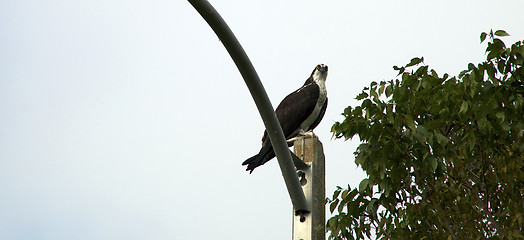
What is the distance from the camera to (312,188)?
19.7 feet

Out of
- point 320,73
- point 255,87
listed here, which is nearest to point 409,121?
point 255,87

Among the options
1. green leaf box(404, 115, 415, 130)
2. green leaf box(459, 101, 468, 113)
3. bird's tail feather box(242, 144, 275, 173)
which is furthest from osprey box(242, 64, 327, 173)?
green leaf box(459, 101, 468, 113)

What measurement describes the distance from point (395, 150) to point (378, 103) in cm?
55

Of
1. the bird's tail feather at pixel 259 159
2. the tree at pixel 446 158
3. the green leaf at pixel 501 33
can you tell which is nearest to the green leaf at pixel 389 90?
Answer: the tree at pixel 446 158

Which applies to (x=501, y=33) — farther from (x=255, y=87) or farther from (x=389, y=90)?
(x=255, y=87)

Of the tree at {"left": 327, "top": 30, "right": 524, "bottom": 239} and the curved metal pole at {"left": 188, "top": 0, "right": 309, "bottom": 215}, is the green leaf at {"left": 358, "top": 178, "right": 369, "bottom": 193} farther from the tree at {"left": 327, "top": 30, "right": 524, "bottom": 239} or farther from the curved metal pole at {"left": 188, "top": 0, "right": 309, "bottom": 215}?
the curved metal pole at {"left": 188, "top": 0, "right": 309, "bottom": 215}

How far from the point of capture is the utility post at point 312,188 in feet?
19.0

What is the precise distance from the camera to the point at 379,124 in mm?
6293

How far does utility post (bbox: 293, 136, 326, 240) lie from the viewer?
5.79 meters

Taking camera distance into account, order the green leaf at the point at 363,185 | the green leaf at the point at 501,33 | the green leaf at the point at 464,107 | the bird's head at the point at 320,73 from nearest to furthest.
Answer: the green leaf at the point at 501,33 → the green leaf at the point at 464,107 → the green leaf at the point at 363,185 → the bird's head at the point at 320,73

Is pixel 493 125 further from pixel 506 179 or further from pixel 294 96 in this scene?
pixel 294 96

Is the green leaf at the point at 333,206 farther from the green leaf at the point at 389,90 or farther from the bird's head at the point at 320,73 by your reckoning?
the bird's head at the point at 320,73

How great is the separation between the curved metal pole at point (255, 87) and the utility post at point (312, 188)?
280 millimetres

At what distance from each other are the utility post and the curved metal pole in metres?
0.28
